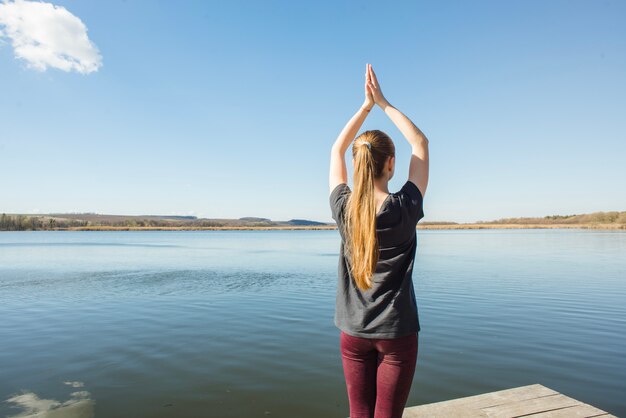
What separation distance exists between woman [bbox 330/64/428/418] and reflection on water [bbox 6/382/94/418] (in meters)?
4.51

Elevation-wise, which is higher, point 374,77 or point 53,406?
point 374,77

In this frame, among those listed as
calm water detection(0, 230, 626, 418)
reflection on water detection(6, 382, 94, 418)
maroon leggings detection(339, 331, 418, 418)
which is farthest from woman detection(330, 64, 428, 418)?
reflection on water detection(6, 382, 94, 418)

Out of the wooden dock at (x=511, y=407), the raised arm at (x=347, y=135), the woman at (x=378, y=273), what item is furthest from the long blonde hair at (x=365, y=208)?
the wooden dock at (x=511, y=407)

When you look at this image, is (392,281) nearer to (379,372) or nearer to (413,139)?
(379,372)

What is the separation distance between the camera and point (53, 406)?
5336mm

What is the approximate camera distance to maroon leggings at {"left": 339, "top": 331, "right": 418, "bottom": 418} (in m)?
2.11

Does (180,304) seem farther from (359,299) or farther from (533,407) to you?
(359,299)

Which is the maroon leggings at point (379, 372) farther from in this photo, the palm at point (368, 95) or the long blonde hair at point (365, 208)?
the palm at point (368, 95)

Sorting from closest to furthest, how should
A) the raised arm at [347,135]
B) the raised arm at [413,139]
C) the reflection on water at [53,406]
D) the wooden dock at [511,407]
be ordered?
the raised arm at [413,139] → the raised arm at [347,135] → the wooden dock at [511,407] → the reflection on water at [53,406]

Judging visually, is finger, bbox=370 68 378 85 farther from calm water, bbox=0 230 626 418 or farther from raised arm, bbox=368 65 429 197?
calm water, bbox=0 230 626 418

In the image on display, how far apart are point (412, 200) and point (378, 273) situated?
1.32 ft

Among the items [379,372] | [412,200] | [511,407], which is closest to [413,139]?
[412,200]

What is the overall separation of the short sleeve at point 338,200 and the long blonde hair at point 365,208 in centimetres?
7

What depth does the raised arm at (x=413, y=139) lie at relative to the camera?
219 cm
